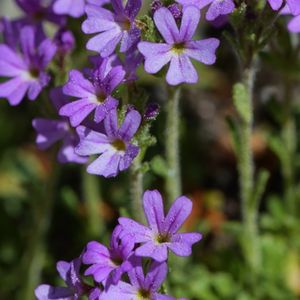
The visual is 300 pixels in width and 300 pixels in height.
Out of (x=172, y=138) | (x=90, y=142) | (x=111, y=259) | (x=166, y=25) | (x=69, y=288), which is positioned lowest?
(x=69, y=288)

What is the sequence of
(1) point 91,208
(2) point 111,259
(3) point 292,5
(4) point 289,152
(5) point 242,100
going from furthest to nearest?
(1) point 91,208 → (4) point 289,152 → (5) point 242,100 → (3) point 292,5 → (2) point 111,259

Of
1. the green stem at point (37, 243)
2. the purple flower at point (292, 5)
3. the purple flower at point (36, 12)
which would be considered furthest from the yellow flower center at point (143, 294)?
the purple flower at point (36, 12)

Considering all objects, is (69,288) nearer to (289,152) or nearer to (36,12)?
(36,12)

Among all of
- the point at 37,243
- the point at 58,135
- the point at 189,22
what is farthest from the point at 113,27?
the point at 37,243

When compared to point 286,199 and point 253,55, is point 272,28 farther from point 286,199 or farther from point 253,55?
point 286,199

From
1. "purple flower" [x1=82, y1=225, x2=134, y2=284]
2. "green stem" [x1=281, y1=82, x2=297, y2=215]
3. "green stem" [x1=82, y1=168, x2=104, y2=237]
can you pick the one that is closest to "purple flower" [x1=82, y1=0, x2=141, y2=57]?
"purple flower" [x1=82, y1=225, x2=134, y2=284]

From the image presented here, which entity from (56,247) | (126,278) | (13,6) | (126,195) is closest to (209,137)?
(126,195)
